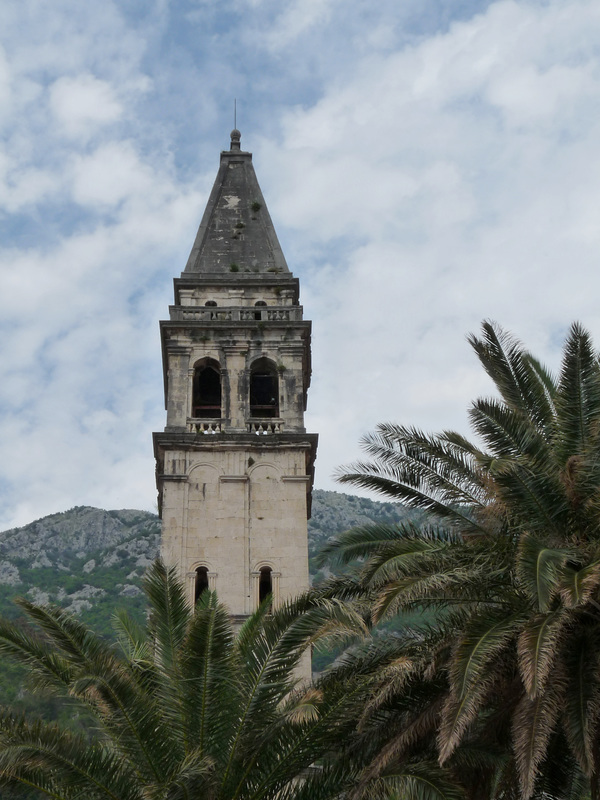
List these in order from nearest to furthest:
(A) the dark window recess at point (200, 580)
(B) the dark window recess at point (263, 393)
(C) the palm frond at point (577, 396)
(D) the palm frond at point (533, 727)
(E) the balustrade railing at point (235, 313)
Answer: (D) the palm frond at point (533, 727) → (C) the palm frond at point (577, 396) → (A) the dark window recess at point (200, 580) → (B) the dark window recess at point (263, 393) → (E) the balustrade railing at point (235, 313)

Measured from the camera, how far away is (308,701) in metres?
15.8

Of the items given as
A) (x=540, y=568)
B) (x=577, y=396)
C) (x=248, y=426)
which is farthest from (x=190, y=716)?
(x=248, y=426)

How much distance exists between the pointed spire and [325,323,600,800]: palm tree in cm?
1794

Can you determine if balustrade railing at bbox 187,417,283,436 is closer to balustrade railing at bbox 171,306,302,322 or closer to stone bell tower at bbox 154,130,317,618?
stone bell tower at bbox 154,130,317,618

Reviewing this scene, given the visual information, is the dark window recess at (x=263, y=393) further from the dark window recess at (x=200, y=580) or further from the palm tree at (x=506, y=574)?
the palm tree at (x=506, y=574)

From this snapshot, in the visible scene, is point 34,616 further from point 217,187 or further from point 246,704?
point 217,187

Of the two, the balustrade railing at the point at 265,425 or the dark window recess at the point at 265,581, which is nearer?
the dark window recess at the point at 265,581

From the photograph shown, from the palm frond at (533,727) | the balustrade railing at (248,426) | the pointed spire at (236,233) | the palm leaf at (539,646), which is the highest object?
the pointed spire at (236,233)

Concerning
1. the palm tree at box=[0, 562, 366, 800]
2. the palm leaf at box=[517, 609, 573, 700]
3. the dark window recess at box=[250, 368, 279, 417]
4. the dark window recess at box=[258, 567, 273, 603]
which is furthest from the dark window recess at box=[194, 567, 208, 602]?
the palm leaf at box=[517, 609, 573, 700]

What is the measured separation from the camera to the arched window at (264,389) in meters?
33.0

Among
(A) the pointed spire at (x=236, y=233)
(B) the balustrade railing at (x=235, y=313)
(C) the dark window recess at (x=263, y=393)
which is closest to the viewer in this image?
(C) the dark window recess at (x=263, y=393)

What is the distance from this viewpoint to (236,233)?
36.6m

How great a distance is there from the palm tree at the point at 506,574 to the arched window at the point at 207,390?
14.7 m

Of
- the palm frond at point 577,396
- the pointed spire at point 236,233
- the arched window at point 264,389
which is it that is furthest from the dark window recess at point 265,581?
the palm frond at point 577,396
